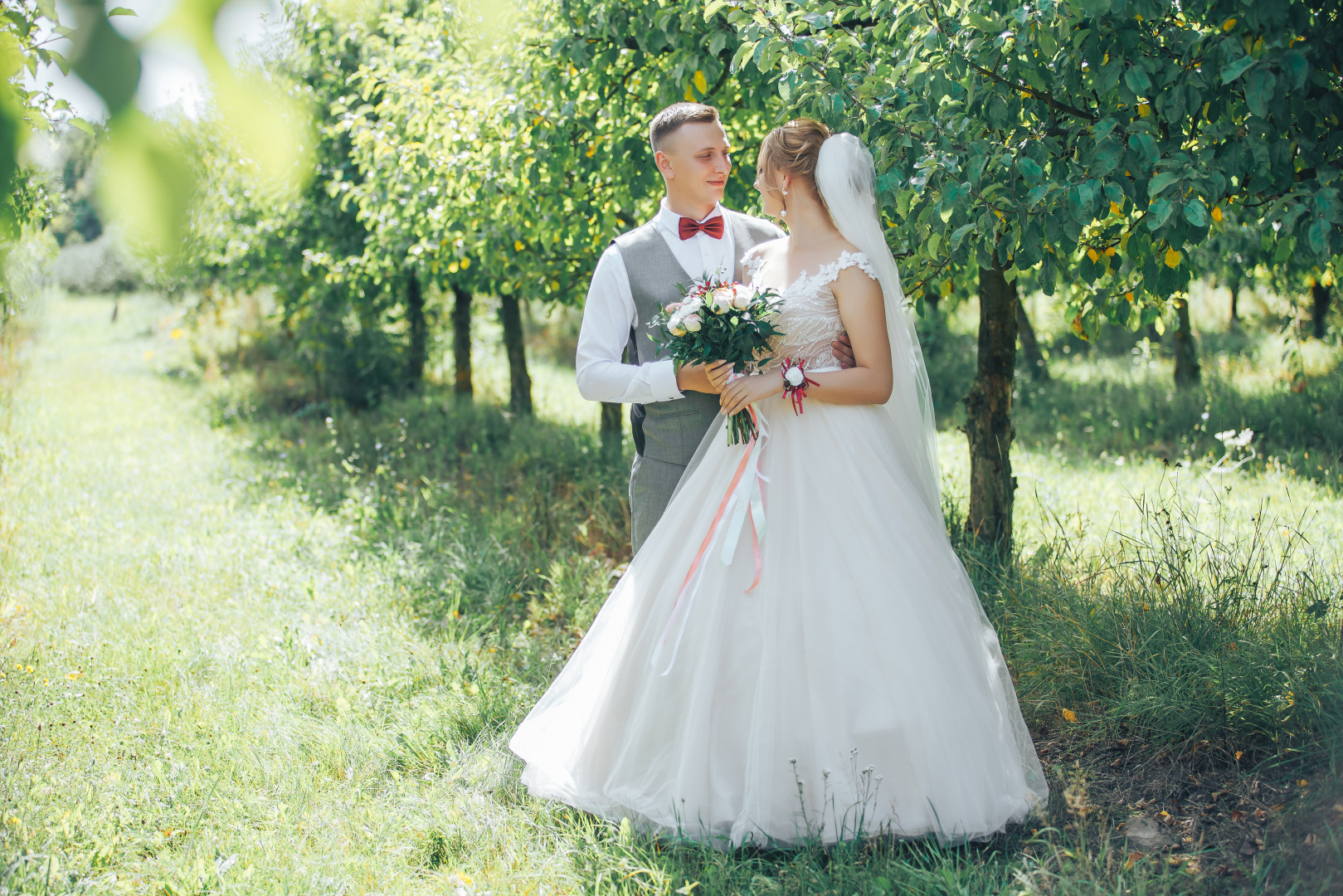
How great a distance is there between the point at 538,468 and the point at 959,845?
194 inches

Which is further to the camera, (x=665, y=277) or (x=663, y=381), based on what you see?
(x=665, y=277)

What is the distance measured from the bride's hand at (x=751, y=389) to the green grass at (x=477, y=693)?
1352 millimetres

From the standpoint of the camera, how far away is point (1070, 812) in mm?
2812

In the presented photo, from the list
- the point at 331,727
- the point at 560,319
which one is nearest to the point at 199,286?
the point at 560,319

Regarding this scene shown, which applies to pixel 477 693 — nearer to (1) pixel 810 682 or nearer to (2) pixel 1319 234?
(1) pixel 810 682

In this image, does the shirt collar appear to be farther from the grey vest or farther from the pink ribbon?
the pink ribbon

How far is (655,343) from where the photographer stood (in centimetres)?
327

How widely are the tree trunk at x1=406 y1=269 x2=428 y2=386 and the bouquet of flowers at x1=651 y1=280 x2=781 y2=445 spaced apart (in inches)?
343

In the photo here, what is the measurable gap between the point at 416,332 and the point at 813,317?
9.55m

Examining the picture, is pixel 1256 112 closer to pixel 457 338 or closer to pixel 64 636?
pixel 64 636

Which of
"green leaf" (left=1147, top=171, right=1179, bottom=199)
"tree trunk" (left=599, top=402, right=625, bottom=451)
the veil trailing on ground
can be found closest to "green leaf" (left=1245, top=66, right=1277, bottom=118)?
"green leaf" (left=1147, top=171, right=1179, bottom=199)

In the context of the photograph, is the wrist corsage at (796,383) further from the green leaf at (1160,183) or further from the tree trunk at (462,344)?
the tree trunk at (462,344)

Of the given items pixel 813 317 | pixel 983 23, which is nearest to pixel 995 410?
pixel 813 317

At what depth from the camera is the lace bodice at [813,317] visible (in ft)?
9.32
